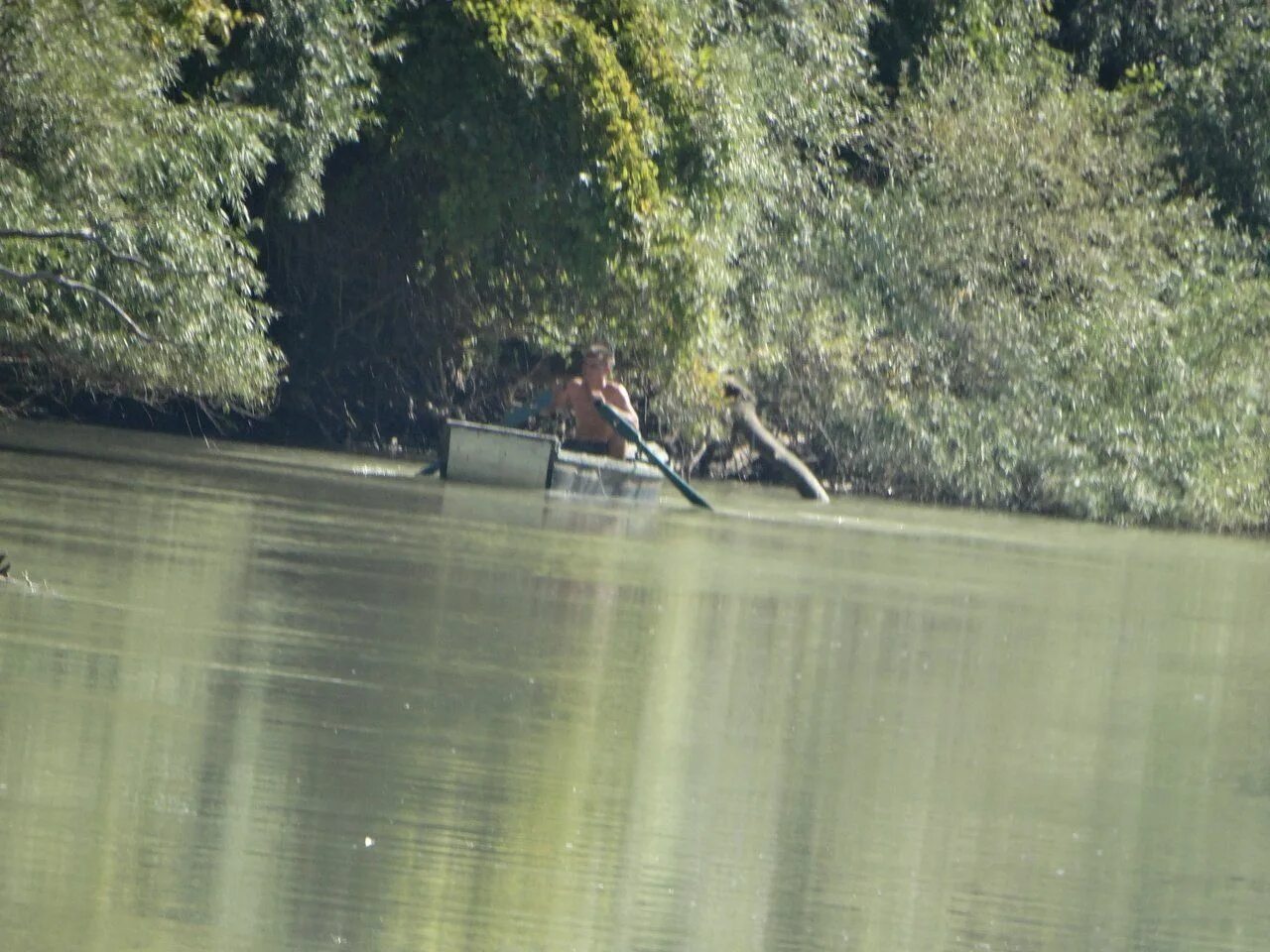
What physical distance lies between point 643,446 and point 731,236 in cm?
284

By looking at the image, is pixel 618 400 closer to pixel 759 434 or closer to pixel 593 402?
Result: pixel 593 402

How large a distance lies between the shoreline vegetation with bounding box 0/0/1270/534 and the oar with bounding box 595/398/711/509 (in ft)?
3.94

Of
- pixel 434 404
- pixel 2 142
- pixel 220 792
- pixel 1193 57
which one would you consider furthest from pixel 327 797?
pixel 1193 57

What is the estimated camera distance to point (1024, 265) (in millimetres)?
28609

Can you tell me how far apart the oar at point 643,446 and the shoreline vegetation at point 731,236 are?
1200mm

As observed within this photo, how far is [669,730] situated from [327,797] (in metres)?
2.12

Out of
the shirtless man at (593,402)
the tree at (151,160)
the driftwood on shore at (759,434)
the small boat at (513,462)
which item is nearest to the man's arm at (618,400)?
the shirtless man at (593,402)

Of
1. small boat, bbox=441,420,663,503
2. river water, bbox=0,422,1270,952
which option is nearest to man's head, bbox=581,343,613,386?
small boat, bbox=441,420,663,503

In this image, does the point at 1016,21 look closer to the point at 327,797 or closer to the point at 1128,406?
the point at 1128,406

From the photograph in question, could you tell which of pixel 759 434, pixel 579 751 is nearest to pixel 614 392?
pixel 759 434

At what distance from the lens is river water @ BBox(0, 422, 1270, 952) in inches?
233

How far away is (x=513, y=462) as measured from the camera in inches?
830

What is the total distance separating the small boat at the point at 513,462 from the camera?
21.1m

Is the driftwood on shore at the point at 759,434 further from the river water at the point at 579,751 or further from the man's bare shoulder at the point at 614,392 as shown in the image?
the river water at the point at 579,751
